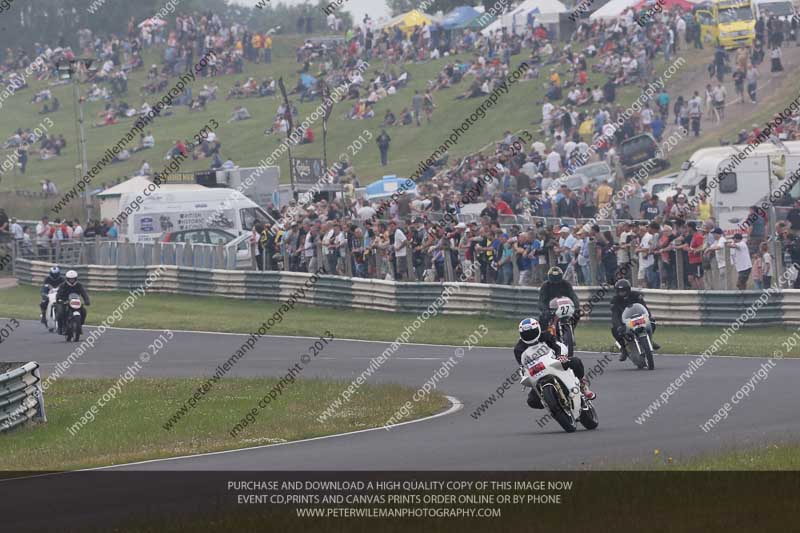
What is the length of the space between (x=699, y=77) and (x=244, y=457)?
39144 millimetres

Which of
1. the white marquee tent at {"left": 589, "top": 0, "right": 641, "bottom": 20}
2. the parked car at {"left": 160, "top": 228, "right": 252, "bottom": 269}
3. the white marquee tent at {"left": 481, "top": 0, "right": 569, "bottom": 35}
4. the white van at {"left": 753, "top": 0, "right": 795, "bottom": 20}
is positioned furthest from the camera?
the white marquee tent at {"left": 481, "top": 0, "right": 569, "bottom": 35}

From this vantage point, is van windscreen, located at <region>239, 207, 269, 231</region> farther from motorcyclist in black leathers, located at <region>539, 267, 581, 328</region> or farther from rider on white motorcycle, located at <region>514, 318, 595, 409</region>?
rider on white motorcycle, located at <region>514, 318, 595, 409</region>

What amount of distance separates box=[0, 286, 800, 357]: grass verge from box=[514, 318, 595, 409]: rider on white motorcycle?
7.93m

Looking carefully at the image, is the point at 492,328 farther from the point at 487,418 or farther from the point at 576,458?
the point at 576,458

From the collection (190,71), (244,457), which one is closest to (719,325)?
(244,457)

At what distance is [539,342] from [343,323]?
51.3ft

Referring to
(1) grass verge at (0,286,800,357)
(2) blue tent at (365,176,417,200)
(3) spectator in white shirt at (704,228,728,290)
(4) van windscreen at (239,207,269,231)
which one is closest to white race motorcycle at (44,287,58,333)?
(1) grass verge at (0,286,800,357)

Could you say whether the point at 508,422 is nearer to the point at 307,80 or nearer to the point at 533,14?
the point at 533,14

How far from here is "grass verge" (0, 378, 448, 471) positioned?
1477 centimetres

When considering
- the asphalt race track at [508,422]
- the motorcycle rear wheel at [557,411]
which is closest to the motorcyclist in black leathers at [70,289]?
the asphalt race track at [508,422]

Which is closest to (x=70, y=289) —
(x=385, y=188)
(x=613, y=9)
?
(x=385, y=188)

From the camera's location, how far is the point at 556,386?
13.5m

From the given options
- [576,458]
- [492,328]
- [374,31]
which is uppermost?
[374,31]

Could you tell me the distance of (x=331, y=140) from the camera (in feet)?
195
